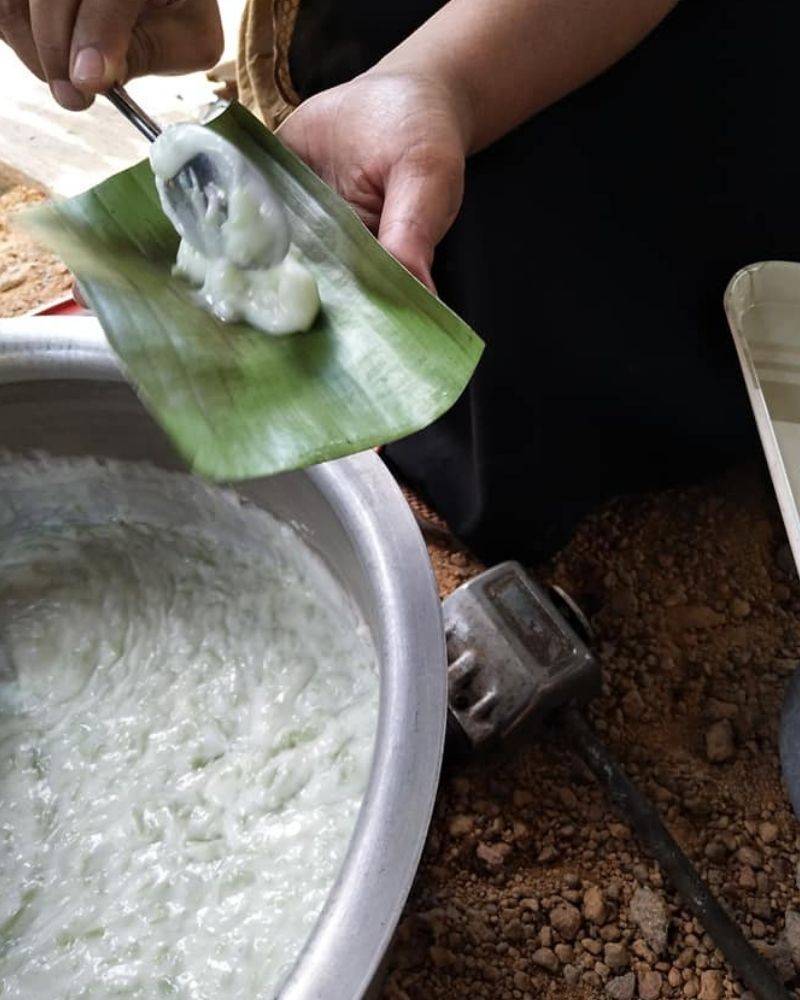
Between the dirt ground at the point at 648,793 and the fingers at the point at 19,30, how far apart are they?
0.82 meters

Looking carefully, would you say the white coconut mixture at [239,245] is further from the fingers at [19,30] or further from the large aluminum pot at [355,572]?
the fingers at [19,30]

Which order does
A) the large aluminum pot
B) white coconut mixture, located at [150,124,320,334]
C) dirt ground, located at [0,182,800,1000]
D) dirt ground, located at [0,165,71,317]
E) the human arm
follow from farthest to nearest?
1. dirt ground, located at [0,165,71,317]
2. dirt ground, located at [0,182,800,1000]
3. the human arm
4. white coconut mixture, located at [150,124,320,334]
5. the large aluminum pot

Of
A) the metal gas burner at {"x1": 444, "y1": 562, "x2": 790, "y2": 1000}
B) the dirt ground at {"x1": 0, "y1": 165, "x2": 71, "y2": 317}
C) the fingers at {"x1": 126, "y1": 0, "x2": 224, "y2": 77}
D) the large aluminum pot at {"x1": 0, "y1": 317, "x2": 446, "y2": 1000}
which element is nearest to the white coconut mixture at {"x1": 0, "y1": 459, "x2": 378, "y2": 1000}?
the large aluminum pot at {"x1": 0, "y1": 317, "x2": 446, "y2": 1000}

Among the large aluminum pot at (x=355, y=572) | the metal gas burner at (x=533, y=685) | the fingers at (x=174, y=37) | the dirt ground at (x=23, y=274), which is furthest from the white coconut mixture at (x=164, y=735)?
the dirt ground at (x=23, y=274)

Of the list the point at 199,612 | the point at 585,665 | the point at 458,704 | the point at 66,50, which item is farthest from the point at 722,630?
the point at 66,50

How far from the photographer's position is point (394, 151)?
2.89ft

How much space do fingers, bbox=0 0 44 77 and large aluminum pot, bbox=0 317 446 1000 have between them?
385 millimetres

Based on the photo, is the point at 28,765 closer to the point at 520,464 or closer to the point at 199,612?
the point at 199,612

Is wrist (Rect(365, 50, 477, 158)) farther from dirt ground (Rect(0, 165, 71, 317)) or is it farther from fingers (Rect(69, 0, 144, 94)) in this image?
dirt ground (Rect(0, 165, 71, 317))

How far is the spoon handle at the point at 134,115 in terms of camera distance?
93 cm

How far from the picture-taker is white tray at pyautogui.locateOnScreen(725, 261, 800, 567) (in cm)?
97

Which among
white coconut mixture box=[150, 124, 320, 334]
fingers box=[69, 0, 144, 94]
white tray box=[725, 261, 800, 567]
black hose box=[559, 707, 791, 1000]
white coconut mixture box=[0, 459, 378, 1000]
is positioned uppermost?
fingers box=[69, 0, 144, 94]

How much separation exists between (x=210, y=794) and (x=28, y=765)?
21 centimetres

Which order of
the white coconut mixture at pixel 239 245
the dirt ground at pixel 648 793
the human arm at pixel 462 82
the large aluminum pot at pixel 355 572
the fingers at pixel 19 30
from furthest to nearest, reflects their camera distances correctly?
the fingers at pixel 19 30
the dirt ground at pixel 648 793
the human arm at pixel 462 82
the white coconut mixture at pixel 239 245
the large aluminum pot at pixel 355 572
